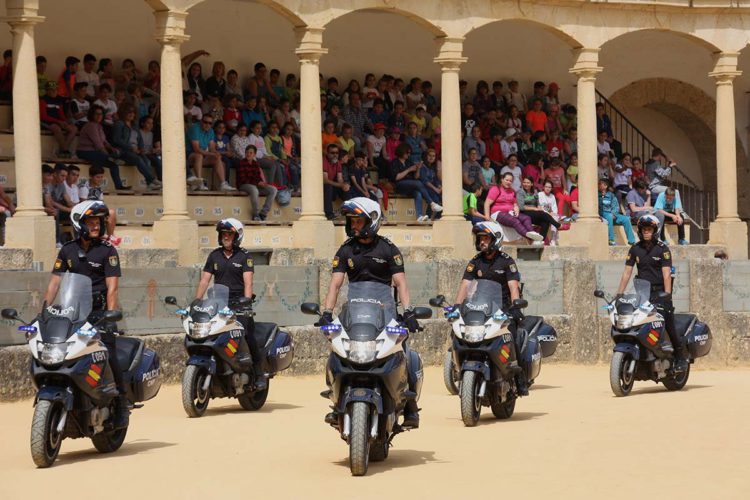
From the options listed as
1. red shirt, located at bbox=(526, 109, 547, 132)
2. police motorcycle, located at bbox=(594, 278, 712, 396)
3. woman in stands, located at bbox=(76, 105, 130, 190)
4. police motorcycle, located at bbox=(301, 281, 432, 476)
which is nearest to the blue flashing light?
police motorcycle, located at bbox=(301, 281, 432, 476)

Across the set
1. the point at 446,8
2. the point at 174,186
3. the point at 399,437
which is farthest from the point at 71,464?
the point at 446,8

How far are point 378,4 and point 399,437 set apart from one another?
10.9 metres

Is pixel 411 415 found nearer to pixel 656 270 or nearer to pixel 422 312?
pixel 422 312

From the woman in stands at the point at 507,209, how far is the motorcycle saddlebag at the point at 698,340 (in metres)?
7.00

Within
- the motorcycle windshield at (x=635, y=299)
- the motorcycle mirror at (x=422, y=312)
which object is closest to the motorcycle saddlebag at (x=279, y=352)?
the motorcycle windshield at (x=635, y=299)

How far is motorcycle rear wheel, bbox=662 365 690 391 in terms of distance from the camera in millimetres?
15633

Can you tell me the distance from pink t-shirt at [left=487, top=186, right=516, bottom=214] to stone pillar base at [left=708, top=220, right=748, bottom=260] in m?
4.27

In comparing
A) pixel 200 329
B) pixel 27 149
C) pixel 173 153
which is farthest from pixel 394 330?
pixel 173 153

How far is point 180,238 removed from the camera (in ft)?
62.5

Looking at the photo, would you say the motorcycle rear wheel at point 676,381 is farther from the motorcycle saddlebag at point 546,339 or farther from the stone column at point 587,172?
the stone column at point 587,172

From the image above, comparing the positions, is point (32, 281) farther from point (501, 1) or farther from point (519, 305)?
point (501, 1)

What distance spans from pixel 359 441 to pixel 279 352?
4520 mm

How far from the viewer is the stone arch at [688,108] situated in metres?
30.3

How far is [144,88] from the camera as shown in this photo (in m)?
22.1
